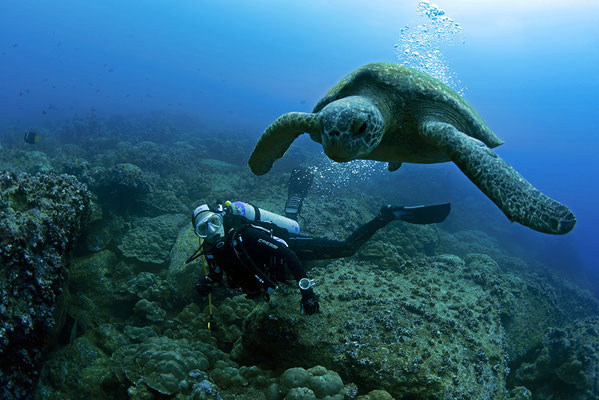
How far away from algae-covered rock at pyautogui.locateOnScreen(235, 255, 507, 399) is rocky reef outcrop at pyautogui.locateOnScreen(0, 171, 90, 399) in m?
1.86

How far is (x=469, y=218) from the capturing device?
62.9ft

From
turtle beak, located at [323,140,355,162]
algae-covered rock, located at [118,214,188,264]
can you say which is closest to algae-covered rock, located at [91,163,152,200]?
algae-covered rock, located at [118,214,188,264]

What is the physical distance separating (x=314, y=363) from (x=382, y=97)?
3142mm

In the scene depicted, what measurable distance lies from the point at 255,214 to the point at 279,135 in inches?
58.7

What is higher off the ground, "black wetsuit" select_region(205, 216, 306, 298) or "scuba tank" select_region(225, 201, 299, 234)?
"scuba tank" select_region(225, 201, 299, 234)

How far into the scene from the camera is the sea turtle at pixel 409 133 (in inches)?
107

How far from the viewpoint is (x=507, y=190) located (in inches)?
109

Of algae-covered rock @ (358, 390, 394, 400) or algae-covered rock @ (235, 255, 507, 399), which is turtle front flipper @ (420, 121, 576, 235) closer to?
algae-covered rock @ (235, 255, 507, 399)

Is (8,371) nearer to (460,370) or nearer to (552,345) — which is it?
(460,370)

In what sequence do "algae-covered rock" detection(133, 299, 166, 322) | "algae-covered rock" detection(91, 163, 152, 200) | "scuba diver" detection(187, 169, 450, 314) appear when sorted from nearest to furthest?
"scuba diver" detection(187, 169, 450, 314) < "algae-covered rock" detection(133, 299, 166, 322) < "algae-covered rock" detection(91, 163, 152, 200)

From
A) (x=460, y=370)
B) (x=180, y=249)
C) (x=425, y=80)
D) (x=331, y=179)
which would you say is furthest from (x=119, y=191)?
(x=331, y=179)

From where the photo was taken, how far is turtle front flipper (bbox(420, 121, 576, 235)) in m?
2.64

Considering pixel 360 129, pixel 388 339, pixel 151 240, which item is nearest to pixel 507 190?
pixel 360 129

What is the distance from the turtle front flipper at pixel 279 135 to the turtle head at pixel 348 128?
41cm
